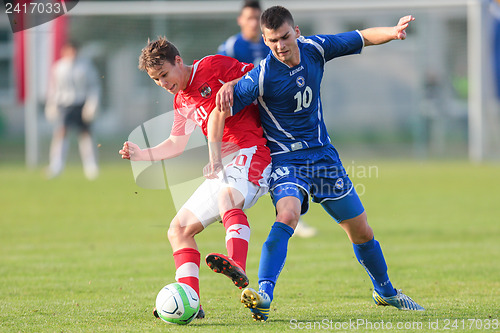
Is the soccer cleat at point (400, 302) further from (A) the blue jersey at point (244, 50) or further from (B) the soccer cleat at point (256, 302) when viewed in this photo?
(A) the blue jersey at point (244, 50)

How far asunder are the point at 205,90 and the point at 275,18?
2.32ft

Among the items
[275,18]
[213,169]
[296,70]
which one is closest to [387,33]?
[296,70]

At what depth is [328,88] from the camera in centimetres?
2239

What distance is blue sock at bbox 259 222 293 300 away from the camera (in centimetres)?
436

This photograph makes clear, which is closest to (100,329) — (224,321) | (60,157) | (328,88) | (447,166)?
(224,321)

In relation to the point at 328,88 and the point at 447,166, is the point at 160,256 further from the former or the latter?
the point at 328,88

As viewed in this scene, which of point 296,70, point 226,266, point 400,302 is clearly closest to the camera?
point 226,266

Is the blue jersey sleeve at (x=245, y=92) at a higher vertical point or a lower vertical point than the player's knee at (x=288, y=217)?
higher

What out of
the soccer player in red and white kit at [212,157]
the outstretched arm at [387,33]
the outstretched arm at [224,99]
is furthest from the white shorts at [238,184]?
the outstretched arm at [387,33]

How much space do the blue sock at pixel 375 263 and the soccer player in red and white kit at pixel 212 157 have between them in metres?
0.90

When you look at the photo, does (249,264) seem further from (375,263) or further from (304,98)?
(304,98)

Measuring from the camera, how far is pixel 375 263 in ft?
16.6

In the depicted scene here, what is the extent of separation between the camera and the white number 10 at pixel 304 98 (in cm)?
477


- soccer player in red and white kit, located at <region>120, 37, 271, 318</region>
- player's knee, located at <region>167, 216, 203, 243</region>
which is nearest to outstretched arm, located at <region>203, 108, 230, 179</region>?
soccer player in red and white kit, located at <region>120, 37, 271, 318</region>
